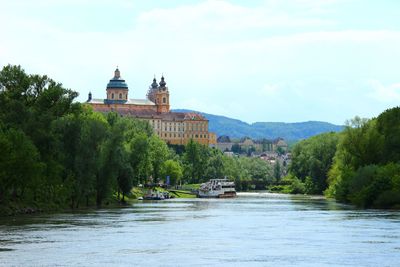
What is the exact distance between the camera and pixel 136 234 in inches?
2613

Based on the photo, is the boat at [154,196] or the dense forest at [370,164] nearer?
the dense forest at [370,164]

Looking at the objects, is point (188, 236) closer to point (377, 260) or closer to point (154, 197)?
point (377, 260)

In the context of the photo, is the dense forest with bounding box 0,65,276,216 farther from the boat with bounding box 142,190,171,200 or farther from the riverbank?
the boat with bounding box 142,190,171,200

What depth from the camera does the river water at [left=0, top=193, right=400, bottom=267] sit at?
168ft

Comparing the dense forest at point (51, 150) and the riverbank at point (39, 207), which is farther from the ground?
the dense forest at point (51, 150)

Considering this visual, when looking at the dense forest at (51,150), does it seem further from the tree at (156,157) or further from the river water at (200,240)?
the tree at (156,157)

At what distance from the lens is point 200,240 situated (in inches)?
2451

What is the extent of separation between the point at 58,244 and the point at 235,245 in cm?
1087

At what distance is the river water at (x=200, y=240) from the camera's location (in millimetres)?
51084

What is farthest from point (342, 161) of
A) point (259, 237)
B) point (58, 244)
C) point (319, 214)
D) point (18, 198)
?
point (58, 244)

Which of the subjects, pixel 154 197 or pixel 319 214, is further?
pixel 154 197

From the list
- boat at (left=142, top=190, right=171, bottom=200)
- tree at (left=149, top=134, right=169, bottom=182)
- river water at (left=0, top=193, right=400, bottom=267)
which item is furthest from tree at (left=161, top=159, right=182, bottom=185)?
river water at (left=0, top=193, right=400, bottom=267)

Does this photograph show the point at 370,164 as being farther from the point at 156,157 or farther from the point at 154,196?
the point at 156,157

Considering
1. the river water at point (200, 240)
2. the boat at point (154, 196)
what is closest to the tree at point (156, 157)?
the boat at point (154, 196)
